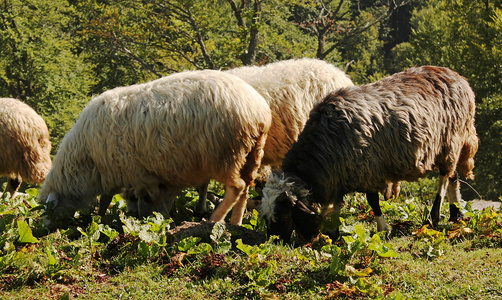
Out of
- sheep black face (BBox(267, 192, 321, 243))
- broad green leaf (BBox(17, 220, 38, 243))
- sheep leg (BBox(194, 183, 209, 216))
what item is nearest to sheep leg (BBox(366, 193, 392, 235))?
sheep black face (BBox(267, 192, 321, 243))

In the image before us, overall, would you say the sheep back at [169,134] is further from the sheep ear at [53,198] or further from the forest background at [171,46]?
the forest background at [171,46]

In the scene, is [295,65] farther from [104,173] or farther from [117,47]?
[117,47]

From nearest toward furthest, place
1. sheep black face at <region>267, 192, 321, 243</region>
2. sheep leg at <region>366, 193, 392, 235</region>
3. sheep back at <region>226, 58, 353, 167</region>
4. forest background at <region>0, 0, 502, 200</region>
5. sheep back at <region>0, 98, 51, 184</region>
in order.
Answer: sheep black face at <region>267, 192, 321, 243</region> < sheep leg at <region>366, 193, 392, 235</region> < sheep back at <region>226, 58, 353, 167</region> < sheep back at <region>0, 98, 51, 184</region> < forest background at <region>0, 0, 502, 200</region>

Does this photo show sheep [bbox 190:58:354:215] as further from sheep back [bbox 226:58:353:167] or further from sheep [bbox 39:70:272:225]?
sheep [bbox 39:70:272:225]

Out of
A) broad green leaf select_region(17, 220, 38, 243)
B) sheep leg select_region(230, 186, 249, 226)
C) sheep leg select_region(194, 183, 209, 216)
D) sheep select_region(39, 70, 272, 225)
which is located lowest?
sheep leg select_region(194, 183, 209, 216)

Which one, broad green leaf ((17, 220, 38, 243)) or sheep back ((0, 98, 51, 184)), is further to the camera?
sheep back ((0, 98, 51, 184))

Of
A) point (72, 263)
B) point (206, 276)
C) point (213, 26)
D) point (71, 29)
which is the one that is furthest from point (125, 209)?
point (71, 29)

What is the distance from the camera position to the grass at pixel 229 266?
4535 millimetres

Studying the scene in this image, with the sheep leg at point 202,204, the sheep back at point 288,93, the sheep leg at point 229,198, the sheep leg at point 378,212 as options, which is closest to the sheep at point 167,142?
the sheep leg at point 229,198

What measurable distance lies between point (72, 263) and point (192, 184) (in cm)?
182

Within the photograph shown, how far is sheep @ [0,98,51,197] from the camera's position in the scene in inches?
340

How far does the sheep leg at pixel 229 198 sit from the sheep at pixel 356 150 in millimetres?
485

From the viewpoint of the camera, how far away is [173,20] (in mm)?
19438

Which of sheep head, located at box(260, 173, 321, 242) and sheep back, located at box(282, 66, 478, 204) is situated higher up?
sheep back, located at box(282, 66, 478, 204)
